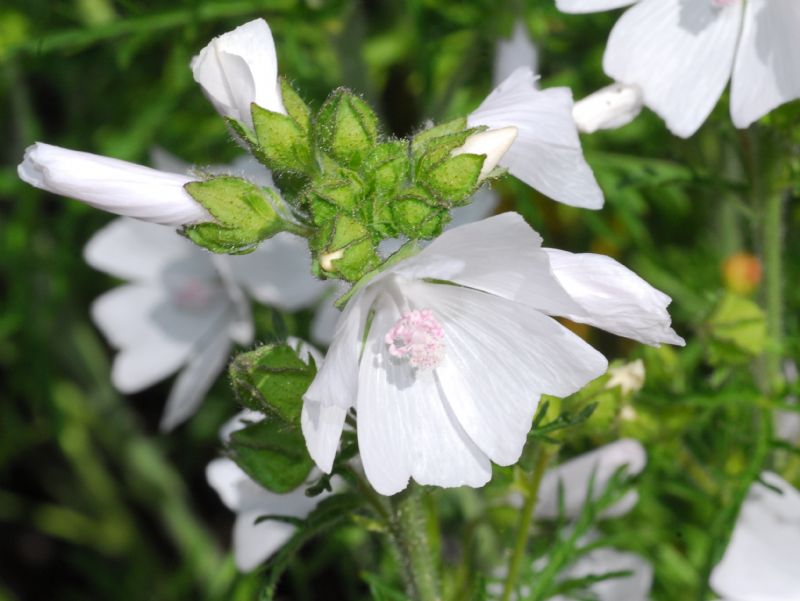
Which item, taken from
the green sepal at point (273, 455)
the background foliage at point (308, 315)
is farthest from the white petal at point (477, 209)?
the green sepal at point (273, 455)

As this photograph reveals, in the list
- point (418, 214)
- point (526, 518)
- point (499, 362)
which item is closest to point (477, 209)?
point (526, 518)

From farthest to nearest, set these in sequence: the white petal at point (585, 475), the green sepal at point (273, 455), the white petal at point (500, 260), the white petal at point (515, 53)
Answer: the white petal at point (515, 53) → the white petal at point (585, 475) → the green sepal at point (273, 455) → the white petal at point (500, 260)

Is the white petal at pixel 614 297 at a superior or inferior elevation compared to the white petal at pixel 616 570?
superior

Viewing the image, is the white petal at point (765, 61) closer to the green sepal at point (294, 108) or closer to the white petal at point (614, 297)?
the white petal at point (614, 297)

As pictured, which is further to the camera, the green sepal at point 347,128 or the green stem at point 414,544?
the green stem at point 414,544

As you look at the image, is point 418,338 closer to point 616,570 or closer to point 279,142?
point 279,142

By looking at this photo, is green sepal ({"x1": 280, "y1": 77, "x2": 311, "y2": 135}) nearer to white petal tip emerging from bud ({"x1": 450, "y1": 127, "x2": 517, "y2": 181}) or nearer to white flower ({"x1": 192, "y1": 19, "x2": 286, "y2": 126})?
white flower ({"x1": 192, "y1": 19, "x2": 286, "y2": 126})

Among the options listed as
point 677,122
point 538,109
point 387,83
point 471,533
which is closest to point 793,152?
point 677,122
